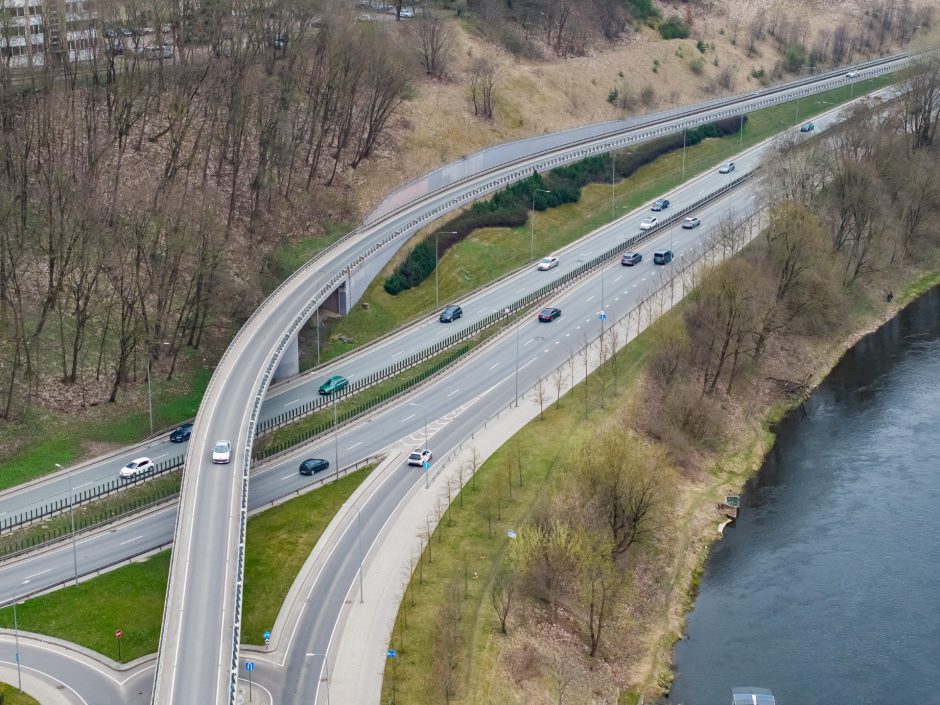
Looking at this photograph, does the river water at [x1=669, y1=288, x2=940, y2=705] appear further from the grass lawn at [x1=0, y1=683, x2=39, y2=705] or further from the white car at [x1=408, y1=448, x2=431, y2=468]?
the grass lawn at [x1=0, y1=683, x2=39, y2=705]

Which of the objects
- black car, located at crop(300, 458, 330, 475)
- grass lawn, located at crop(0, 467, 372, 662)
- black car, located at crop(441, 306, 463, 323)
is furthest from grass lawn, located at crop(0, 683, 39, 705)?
black car, located at crop(441, 306, 463, 323)

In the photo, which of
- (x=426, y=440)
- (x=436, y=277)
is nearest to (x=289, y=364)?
(x=426, y=440)

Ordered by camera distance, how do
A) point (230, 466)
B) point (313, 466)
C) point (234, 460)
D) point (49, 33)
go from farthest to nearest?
point (49, 33), point (313, 466), point (234, 460), point (230, 466)

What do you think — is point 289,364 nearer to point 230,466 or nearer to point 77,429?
point 77,429

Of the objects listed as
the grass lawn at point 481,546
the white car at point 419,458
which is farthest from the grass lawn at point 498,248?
the grass lawn at point 481,546

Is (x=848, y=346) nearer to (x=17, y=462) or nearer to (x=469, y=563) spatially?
(x=469, y=563)

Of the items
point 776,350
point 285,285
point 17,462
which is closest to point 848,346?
point 776,350
